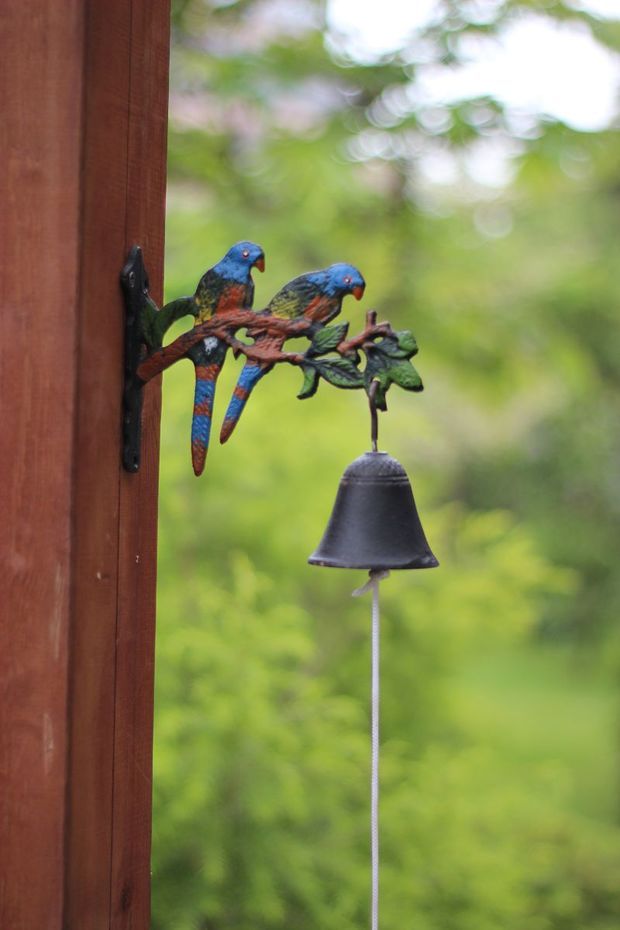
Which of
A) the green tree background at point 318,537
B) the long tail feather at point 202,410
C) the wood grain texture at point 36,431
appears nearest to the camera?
the wood grain texture at point 36,431

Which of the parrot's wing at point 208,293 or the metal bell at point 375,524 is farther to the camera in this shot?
the metal bell at point 375,524

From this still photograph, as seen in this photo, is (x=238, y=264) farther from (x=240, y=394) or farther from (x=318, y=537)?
(x=318, y=537)

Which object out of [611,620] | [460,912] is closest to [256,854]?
[460,912]

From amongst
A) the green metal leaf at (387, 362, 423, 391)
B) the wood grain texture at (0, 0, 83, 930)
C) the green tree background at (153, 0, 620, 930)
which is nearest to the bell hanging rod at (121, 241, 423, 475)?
the green metal leaf at (387, 362, 423, 391)

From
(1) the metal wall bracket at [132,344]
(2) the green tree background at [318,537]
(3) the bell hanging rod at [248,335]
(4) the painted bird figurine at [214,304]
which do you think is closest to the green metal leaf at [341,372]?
(3) the bell hanging rod at [248,335]

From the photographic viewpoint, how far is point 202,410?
4.69 ft

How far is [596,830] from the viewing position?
5.82 metres

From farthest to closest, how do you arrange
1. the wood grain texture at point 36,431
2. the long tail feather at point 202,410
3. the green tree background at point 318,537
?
the green tree background at point 318,537 < the long tail feather at point 202,410 < the wood grain texture at point 36,431

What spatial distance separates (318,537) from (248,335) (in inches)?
87.5

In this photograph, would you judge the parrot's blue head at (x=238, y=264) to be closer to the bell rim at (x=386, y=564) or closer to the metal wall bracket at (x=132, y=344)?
the metal wall bracket at (x=132, y=344)

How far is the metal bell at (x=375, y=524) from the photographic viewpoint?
151 centimetres

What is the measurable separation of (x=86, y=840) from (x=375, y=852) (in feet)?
1.34

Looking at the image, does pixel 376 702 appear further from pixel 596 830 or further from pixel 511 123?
pixel 596 830

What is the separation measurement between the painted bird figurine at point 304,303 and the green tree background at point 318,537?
1208 mm
